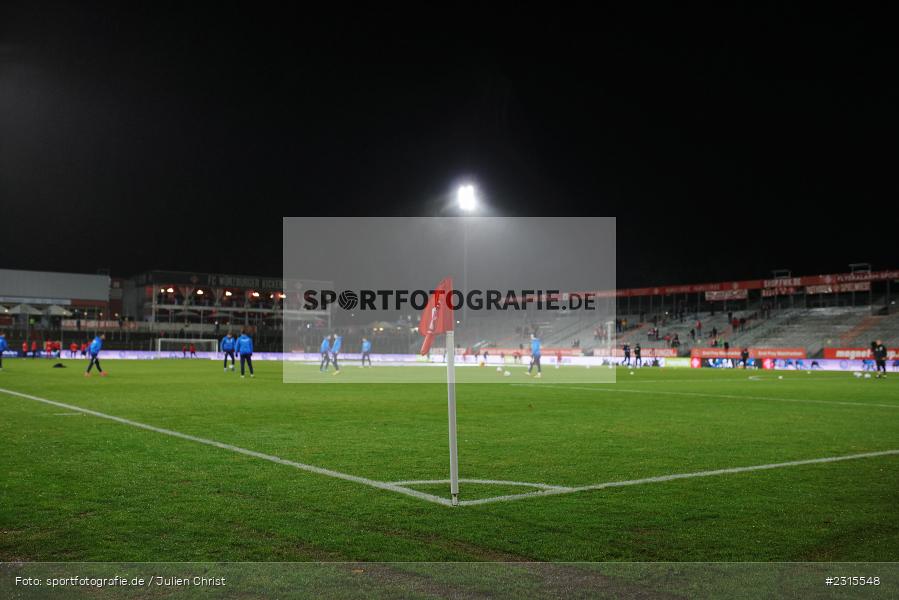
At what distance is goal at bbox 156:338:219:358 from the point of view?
6362cm

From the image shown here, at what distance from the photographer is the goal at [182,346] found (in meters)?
63.6

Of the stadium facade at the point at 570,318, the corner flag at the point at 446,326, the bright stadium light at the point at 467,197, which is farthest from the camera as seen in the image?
the stadium facade at the point at 570,318

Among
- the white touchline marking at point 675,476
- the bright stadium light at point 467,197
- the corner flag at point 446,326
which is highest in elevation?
the bright stadium light at point 467,197

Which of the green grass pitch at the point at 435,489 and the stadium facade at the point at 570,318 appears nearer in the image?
the green grass pitch at the point at 435,489

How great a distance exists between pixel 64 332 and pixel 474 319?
3940 centimetres

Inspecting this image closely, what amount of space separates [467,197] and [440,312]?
25.6 m

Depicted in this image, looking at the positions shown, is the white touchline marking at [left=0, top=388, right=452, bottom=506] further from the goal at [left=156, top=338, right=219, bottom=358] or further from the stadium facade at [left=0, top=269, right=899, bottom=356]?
the goal at [left=156, top=338, right=219, bottom=358]

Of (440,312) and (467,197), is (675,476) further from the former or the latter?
(467,197)

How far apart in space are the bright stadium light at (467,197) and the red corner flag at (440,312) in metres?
24.3

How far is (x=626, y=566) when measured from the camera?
15.2 ft

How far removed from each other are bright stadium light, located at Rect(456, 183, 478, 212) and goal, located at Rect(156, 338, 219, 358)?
128 ft

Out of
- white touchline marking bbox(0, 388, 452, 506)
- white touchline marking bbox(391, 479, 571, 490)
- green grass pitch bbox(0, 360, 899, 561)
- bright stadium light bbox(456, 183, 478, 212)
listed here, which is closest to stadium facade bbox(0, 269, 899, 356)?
bright stadium light bbox(456, 183, 478, 212)

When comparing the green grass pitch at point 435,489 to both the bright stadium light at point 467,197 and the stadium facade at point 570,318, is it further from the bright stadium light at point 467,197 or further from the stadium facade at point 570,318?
Answer: the stadium facade at point 570,318

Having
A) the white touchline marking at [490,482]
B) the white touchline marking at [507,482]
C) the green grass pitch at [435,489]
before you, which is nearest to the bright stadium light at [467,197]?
the green grass pitch at [435,489]
